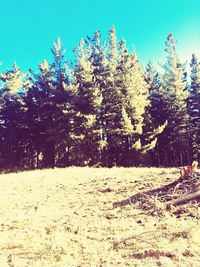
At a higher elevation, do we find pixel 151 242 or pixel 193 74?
pixel 193 74

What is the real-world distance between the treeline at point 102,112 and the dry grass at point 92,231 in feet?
64.0

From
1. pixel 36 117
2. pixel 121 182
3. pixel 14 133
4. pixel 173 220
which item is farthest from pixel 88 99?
pixel 173 220

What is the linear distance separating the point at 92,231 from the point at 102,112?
2782cm

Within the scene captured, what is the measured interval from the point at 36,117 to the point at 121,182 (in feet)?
88.5

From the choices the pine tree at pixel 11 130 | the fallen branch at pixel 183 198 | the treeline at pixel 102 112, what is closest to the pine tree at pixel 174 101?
the treeline at pixel 102 112

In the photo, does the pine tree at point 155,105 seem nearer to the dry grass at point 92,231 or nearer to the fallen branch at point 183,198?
the dry grass at point 92,231

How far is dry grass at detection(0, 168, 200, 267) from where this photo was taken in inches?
308

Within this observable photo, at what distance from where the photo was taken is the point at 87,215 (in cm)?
1223

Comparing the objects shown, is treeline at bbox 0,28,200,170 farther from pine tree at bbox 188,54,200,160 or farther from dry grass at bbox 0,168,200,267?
dry grass at bbox 0,168,200,267

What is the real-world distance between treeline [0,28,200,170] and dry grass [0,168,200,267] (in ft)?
64.0

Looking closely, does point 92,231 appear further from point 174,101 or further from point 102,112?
point 174,101

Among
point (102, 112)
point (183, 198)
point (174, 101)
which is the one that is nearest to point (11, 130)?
point (102, 112)

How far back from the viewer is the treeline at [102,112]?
119 ft

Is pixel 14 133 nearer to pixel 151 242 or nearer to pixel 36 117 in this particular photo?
pixel 36 117
